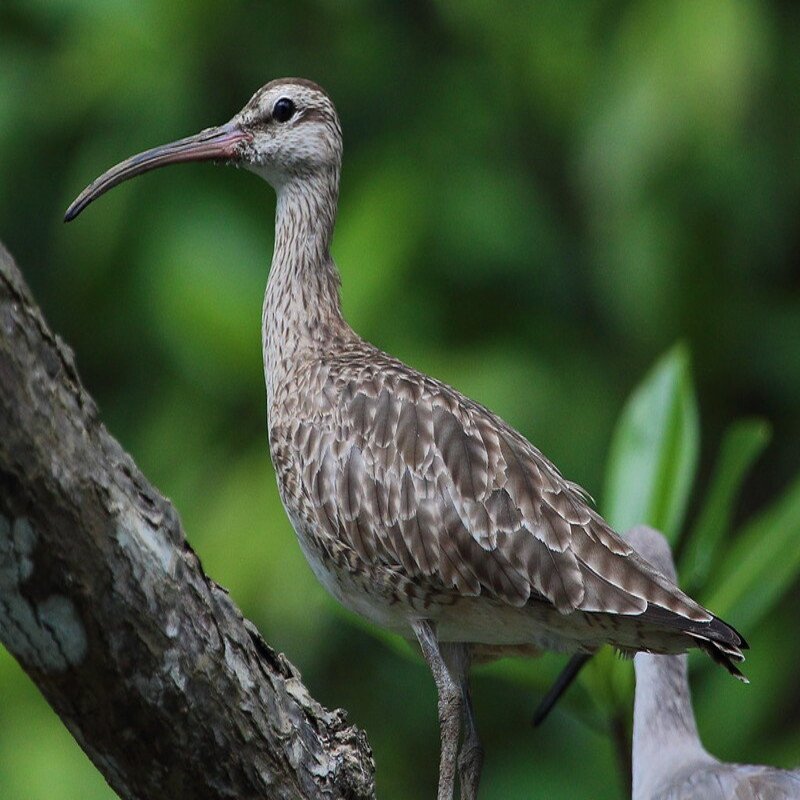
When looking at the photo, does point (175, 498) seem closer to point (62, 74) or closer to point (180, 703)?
point (62, 74)

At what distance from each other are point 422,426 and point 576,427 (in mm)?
2897

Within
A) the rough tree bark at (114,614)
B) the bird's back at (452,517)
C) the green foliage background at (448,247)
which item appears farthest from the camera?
the green foliage background at (448,247)

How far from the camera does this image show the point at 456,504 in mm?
3268

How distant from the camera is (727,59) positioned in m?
5.83

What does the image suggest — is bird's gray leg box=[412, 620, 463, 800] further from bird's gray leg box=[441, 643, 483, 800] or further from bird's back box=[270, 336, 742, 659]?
bird's gray leg box=[441, 643, 483, 800]

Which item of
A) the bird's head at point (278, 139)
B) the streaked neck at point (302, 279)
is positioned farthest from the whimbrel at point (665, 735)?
the bird's head at point (278, 139)

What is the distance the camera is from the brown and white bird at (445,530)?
10.3 ft

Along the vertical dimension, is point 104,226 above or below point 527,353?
above

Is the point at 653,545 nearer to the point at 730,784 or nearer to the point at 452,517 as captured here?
the point at 730,784

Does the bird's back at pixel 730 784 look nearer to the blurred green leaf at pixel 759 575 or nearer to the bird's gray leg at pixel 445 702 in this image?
the blurred green leaf at pixel 759 575

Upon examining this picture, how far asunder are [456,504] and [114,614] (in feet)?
3.85

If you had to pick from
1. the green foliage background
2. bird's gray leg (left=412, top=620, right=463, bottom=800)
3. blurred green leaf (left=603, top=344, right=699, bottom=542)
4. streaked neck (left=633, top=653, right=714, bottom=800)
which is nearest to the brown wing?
bird's gray leg (left=412, top=620, right=463, bottom=800)

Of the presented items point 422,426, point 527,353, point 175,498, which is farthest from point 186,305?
point 422,426

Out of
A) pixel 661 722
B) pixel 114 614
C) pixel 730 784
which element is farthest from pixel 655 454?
pixel 114 614
